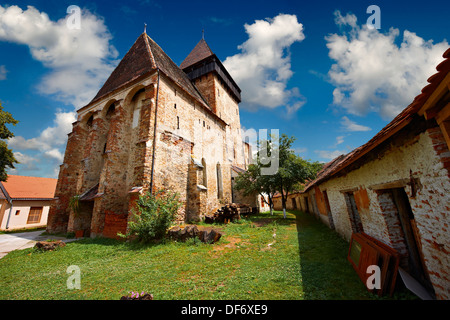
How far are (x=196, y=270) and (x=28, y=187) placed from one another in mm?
26414

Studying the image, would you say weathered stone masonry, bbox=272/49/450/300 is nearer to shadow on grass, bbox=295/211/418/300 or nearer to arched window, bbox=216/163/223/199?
shadow on grass, bbox=295/211/418/300

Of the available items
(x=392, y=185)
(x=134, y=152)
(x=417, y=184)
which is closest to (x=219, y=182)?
(x=134, y=152)

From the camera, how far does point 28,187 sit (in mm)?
19578

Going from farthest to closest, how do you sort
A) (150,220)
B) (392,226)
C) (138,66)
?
(138,66) → (150,220) → (392,226)

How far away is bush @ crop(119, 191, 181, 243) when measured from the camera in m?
7.14

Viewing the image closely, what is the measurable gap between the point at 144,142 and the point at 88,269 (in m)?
5.75

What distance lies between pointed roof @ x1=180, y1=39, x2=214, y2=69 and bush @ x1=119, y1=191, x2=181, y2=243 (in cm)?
1950

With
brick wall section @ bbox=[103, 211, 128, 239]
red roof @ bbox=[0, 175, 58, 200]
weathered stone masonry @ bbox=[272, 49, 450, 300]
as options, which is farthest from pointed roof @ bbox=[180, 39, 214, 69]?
red roof @ bbox=[0, 175, 58, 200]

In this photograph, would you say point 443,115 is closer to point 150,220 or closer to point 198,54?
point 150,220

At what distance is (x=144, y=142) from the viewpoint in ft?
29.6

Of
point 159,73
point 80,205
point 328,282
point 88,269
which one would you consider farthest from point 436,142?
point 80,205

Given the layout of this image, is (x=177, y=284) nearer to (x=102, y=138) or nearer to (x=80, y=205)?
(x=80, y=205)

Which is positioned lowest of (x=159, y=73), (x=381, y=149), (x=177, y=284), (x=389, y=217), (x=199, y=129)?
(x=177, y=284)

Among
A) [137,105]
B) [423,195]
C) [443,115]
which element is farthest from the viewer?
[137,105]
